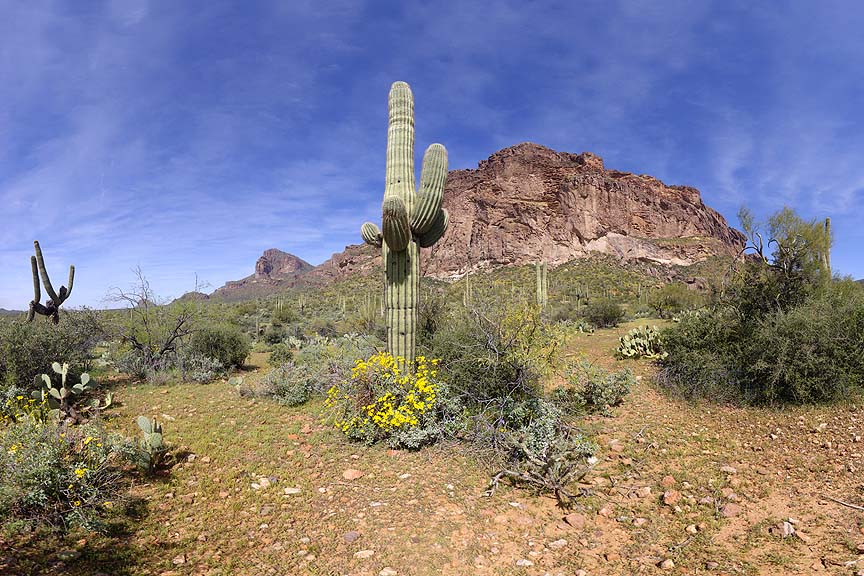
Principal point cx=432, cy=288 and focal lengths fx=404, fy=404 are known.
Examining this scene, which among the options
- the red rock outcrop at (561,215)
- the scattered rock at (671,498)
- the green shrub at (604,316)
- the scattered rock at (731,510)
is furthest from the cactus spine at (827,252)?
the red rock outcrop at (561,215)

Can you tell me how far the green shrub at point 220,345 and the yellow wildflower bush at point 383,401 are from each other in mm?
6161

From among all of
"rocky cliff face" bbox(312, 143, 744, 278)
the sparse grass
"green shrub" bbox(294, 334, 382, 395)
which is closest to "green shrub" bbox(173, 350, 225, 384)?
"green shrub" bbox(294, 334, 382, 395)

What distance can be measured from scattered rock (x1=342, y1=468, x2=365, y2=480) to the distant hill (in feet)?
192

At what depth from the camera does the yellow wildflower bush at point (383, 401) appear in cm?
540

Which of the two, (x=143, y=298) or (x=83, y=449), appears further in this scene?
(x=143, y=298)

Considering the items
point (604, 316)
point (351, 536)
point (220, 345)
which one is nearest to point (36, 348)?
point (220, 345)

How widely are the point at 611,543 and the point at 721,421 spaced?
3.83 m

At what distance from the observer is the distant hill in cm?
7038

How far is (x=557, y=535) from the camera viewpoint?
3561 millimetres

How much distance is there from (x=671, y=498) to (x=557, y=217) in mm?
76514

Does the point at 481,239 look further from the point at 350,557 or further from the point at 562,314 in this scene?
the point at 350,557

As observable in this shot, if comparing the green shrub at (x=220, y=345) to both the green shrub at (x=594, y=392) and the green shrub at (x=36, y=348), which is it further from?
the green shrub at (x=594, y=392)

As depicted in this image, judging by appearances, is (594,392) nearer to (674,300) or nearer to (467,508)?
(467,508)

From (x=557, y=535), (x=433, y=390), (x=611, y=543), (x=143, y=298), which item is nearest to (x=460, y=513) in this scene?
(x=557, y=535)
